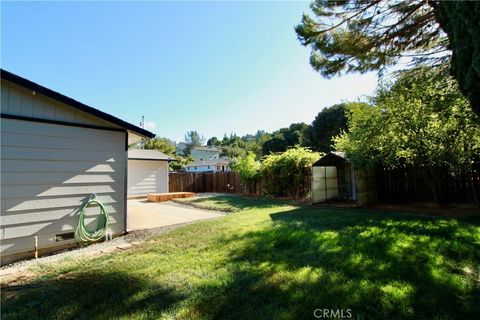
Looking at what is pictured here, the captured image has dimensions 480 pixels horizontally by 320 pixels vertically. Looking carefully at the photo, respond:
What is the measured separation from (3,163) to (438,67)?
8.76 meters

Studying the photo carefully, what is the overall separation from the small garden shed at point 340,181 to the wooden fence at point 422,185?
A: 0.53 m

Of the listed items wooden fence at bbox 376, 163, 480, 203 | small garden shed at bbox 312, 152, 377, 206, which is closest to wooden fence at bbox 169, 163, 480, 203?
wooden fence at bbox 376, 163, 480, 203

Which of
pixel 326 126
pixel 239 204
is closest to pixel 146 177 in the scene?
pixel 239 204

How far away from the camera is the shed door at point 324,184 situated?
1005 centimetres

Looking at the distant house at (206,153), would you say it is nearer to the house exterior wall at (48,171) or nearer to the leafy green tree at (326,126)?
the leafy green tree at (326,126)

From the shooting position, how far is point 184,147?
64.4 m

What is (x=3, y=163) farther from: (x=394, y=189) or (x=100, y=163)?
(x=394, y=189)

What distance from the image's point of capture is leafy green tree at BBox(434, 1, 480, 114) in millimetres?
2342

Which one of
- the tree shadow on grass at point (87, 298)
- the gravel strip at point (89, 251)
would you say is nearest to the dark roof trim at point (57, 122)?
the gravel strip at point (89, 251)

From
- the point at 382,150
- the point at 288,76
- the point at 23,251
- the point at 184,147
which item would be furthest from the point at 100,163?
the point at 184,147

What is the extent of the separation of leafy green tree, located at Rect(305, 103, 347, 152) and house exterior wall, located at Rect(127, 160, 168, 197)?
649 inches

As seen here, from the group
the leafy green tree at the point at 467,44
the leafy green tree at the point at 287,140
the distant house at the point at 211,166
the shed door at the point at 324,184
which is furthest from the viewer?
the distant house at the point at 211,166

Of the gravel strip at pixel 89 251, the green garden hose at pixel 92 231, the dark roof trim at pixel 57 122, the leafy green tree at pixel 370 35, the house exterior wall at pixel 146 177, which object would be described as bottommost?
the gravel strip at pixel 89 251

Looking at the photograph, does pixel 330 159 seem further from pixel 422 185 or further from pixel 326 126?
pixel 326 126
